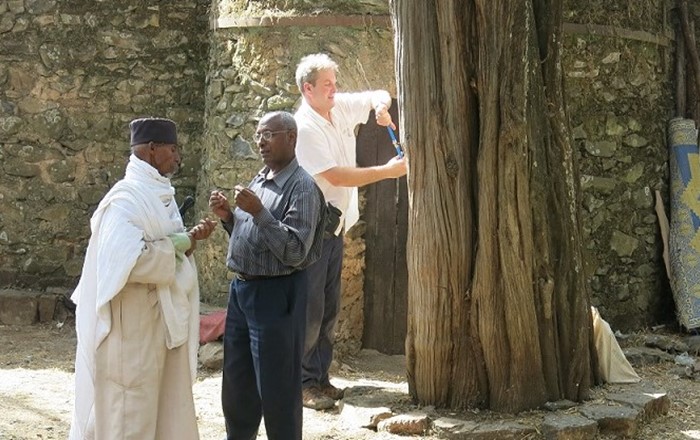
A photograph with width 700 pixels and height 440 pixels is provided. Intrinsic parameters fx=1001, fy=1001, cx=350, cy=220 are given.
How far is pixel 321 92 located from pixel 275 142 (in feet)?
4.23

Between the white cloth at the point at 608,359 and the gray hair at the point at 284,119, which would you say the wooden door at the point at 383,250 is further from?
the gray hair at the point at 284,119

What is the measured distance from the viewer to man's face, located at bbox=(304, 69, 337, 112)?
5809mm

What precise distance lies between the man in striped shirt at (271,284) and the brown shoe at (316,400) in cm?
114

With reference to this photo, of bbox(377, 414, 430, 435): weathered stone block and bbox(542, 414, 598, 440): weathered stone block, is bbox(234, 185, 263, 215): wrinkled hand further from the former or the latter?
bbox(542, 414, 598, 440): weathered stone block

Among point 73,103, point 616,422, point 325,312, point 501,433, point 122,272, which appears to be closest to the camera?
point 122,272

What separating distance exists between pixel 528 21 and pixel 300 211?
6.21ft

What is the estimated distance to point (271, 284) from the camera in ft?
14.8

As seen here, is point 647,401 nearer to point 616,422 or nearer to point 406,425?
point 616,422

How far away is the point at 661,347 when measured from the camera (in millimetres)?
8078

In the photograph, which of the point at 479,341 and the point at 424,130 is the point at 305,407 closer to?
the point at 479,341

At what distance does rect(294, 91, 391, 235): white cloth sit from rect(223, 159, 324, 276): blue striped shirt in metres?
1.05

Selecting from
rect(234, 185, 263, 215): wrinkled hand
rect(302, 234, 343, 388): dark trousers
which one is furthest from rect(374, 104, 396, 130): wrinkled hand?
rect(234, 185, 263, 215): wrinkled hand

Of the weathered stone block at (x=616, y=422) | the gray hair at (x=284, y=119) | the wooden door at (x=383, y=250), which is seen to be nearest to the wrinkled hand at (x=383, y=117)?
the gray hair at (x=284, y=119)

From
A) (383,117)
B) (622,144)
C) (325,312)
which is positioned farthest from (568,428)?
(622,144)
